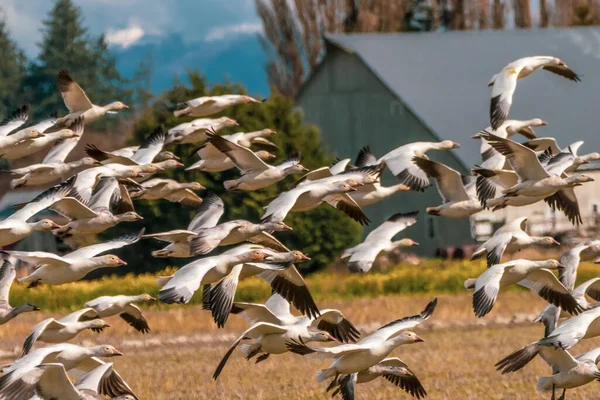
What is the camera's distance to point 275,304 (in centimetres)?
1213

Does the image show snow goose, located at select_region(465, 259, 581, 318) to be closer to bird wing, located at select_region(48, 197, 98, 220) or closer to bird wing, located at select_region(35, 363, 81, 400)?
bird wing, located at select_region(35, 363, 81, 400)

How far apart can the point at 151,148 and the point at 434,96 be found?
2760 centimetres

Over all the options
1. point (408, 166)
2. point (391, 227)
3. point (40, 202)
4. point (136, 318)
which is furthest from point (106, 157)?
point (391, 227)

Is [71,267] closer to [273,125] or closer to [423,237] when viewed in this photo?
[273,125]

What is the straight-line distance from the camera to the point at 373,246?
13.6 metres

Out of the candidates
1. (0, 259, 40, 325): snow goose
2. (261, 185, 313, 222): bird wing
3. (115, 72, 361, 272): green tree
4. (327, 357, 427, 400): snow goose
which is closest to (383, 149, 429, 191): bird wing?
(261, 185, 313, 222): bird wing

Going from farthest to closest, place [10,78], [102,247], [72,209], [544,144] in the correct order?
[10,78] < [544,144] < [72,209] < [102,247]

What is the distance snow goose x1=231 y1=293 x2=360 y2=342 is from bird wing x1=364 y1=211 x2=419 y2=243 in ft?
6.39

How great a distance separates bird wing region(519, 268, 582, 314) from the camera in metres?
11.6

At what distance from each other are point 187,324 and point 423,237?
17573 mm

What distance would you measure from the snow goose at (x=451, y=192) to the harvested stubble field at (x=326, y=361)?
1.89 meters

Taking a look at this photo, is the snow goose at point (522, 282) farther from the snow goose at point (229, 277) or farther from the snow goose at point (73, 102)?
the snow goose at point (73, 102)

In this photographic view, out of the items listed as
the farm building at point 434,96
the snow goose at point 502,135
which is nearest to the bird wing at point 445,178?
the snow goose at point 502,135

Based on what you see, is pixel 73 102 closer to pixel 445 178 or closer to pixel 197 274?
pixel 445 178
